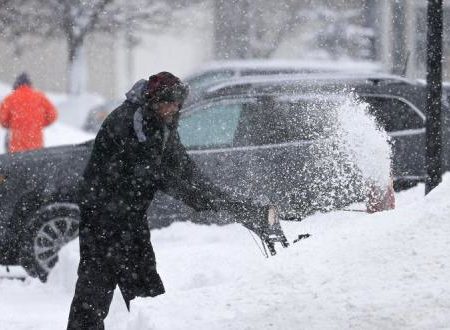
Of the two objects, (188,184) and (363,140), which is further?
(363,140)

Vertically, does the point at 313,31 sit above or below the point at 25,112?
below

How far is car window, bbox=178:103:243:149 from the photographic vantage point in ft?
30.5

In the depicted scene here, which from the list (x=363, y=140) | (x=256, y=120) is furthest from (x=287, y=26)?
(x=363, y=140)

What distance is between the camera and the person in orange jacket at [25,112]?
39.5 ft

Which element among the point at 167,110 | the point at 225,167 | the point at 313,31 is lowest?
the point at 313,31

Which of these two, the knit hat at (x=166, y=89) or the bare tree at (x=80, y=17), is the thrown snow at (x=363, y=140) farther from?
the bare tree at (x=80, y=17)

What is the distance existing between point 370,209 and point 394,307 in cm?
298

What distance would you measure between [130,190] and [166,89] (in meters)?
0.61

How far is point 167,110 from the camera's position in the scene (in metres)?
5.27

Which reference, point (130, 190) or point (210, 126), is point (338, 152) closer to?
point (210, 126)

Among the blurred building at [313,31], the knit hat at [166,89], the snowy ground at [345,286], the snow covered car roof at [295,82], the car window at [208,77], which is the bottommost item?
the blurred building at [313,31]

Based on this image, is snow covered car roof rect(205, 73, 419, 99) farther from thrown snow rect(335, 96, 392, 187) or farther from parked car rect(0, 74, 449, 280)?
thrown snow rect(335, 96, 392, 187)

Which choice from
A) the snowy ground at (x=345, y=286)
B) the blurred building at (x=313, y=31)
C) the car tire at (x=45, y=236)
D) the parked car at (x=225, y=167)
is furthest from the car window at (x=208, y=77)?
the snowy ground at (x=345, y=286)

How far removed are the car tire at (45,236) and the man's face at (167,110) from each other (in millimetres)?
3888
